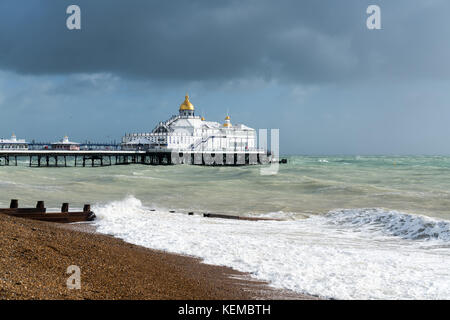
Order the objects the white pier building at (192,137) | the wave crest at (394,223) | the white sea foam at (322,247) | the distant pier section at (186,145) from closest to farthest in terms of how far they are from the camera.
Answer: the white sea foam at (322,247) < the wave crest at (394,223) < the distant pier section at (186,145) < the white pier building at (192,137)

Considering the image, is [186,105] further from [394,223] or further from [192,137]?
[394,223]

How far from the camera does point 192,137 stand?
302 feet

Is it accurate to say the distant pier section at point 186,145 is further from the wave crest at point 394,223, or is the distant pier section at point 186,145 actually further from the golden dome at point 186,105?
the wave crest at point 394,223

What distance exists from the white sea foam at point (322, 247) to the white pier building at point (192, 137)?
67.8 metres

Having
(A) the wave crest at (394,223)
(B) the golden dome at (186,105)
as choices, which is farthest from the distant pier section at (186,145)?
(A) the wave crest at (394,223)

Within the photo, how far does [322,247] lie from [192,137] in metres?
82.7

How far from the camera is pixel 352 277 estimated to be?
24.2 feet

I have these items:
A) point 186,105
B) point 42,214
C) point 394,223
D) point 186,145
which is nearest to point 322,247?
point 394,223

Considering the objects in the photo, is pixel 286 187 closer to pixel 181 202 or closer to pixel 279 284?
pixel 181 202

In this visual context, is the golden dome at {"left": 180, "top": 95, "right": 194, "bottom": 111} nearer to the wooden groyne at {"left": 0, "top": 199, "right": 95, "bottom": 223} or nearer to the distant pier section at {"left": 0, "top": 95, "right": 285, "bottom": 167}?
the distant pier section at {"left": 0, "top": 95, "right": 285, "bottom": 167}

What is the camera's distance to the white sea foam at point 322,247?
7.02 meters

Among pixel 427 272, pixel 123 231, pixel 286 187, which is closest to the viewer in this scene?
pixel 427 272
